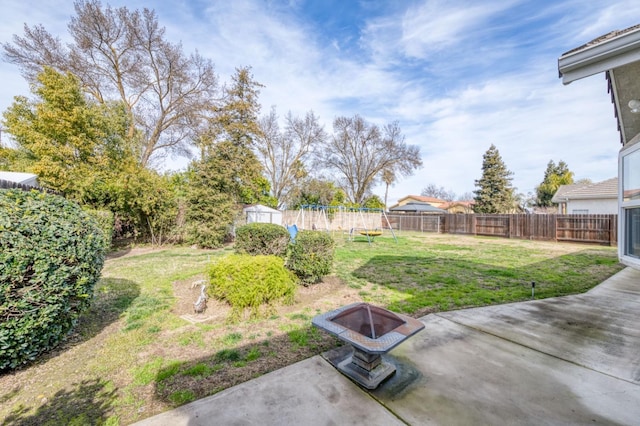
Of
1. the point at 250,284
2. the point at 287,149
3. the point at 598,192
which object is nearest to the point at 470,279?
the point at 250,284

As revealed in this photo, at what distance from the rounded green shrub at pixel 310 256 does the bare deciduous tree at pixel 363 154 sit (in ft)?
87.0

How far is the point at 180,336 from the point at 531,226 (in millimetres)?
18484

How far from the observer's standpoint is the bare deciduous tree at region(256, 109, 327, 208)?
91.8ft

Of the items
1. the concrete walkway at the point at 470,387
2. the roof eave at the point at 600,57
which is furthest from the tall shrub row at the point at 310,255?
the roof eave at the point at 600,57

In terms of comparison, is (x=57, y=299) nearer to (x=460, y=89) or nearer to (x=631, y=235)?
(x=631, y=235)

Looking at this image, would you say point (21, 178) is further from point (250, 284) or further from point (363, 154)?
point (363, 154)

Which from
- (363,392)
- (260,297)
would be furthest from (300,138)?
(363,392)

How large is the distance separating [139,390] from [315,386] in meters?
1.41

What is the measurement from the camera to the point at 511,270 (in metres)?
6.84

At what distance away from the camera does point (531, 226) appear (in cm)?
1536

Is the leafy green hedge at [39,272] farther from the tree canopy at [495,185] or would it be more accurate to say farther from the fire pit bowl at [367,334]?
the tree canopy at [495,185]

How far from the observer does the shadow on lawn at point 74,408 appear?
5.88 feet

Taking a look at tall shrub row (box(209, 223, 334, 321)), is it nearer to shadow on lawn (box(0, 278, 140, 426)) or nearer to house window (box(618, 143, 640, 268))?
shadow on lawn (box(0, 278, 140, 426))

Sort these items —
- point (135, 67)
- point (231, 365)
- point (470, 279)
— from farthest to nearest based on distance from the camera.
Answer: point (135, 67), point (470, 279), point (231, 365)
